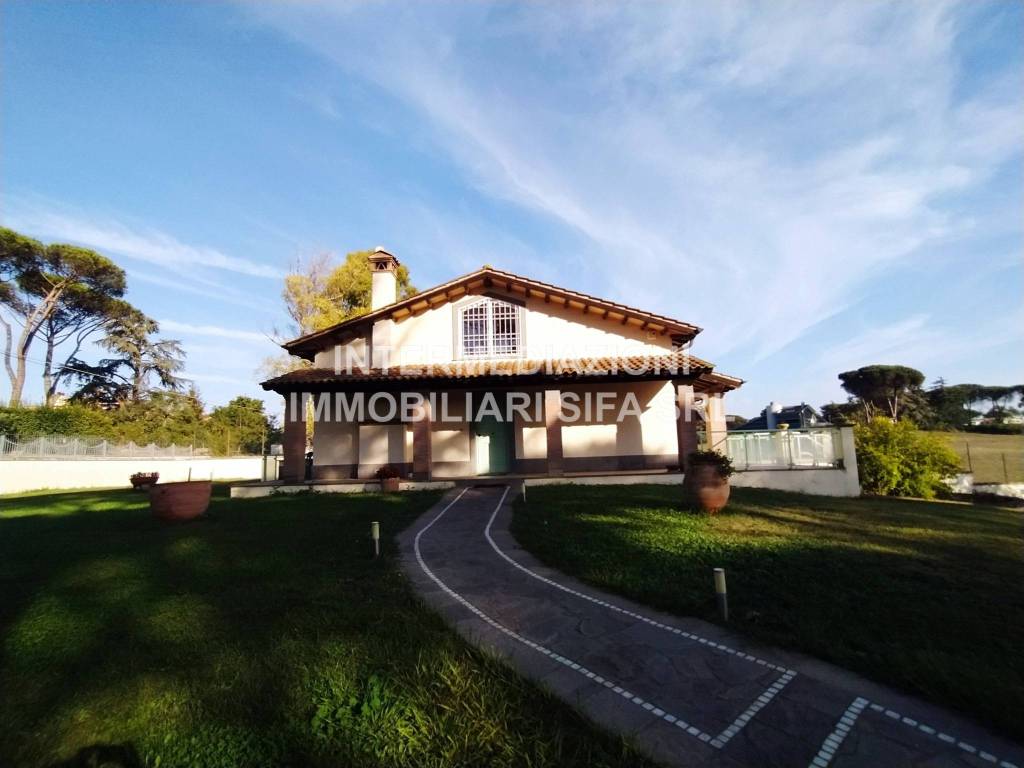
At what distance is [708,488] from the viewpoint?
8.71 m

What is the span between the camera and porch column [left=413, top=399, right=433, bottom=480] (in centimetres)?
1468

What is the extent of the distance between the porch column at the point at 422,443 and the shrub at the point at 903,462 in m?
14.4

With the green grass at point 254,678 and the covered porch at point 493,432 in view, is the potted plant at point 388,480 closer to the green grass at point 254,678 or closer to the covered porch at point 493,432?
the covered porch at point 493,432

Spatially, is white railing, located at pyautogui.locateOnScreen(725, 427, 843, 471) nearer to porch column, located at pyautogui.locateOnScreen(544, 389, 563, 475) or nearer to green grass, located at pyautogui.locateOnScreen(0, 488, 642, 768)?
porch column, located at pyautogui.locateOnScreen(544, 389, 563, 475)

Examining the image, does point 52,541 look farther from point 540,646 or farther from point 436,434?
point 436,434

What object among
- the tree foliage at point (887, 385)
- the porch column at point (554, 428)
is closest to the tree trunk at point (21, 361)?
the porch column at point (554, 428)

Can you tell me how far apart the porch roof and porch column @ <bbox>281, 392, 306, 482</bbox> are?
614 mm

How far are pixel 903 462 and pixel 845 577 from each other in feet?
44.6

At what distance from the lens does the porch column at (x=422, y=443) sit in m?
14.7

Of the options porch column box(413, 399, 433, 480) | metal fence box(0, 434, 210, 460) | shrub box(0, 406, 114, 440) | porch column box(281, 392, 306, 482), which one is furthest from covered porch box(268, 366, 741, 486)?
shrub box(0, 406, 114, 440)

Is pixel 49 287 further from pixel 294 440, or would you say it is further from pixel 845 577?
pixel 845 577

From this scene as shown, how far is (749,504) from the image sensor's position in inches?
400

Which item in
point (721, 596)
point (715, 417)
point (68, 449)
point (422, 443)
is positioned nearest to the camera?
point (721, 596)

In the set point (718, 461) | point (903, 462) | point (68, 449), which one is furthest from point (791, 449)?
point (68, 449)
